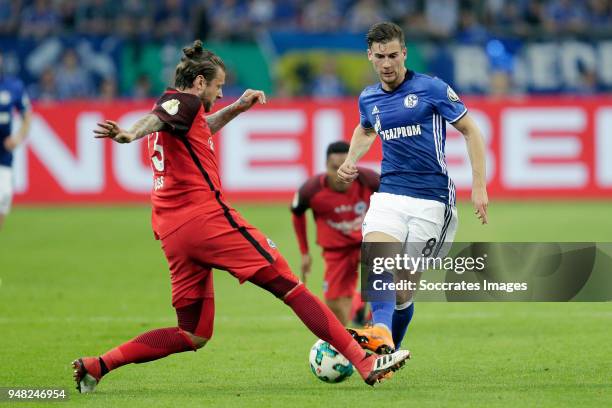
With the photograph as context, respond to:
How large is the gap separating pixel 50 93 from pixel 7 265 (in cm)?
877

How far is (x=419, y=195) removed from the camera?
810 centimetres

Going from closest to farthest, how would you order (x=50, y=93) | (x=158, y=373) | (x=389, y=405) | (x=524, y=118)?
1. (x=389, y=405)
2. (x=158, y=373)
3. (x=524, y=118)
4. (x=50, y=93)

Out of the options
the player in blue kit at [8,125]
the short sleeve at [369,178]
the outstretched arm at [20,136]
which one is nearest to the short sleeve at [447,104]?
the short sleeve at [369,178]

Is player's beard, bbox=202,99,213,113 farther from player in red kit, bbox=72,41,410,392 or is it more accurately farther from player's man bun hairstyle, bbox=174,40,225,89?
player's man bun hairstyle, bbox=174,40,225,89

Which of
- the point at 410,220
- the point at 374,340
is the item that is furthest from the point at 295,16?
the point at 374,340

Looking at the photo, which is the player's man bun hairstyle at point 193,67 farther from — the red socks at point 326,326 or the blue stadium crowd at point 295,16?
the blue stadium crowd at point 295,16

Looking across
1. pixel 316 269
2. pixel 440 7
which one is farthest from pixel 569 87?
pixel 316 269

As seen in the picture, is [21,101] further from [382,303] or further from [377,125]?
[382,303]

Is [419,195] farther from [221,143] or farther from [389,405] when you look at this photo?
[221,143]

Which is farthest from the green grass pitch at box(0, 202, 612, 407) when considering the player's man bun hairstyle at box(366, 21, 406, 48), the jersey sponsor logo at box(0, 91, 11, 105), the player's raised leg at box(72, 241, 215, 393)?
the player's man bun hairstyle at box(366, 21, 406, 48)

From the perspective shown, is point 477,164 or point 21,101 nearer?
point 477,164

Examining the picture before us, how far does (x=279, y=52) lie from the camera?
80.8 ft

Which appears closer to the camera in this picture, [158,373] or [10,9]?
[158,373]

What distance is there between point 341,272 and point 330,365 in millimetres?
3101
